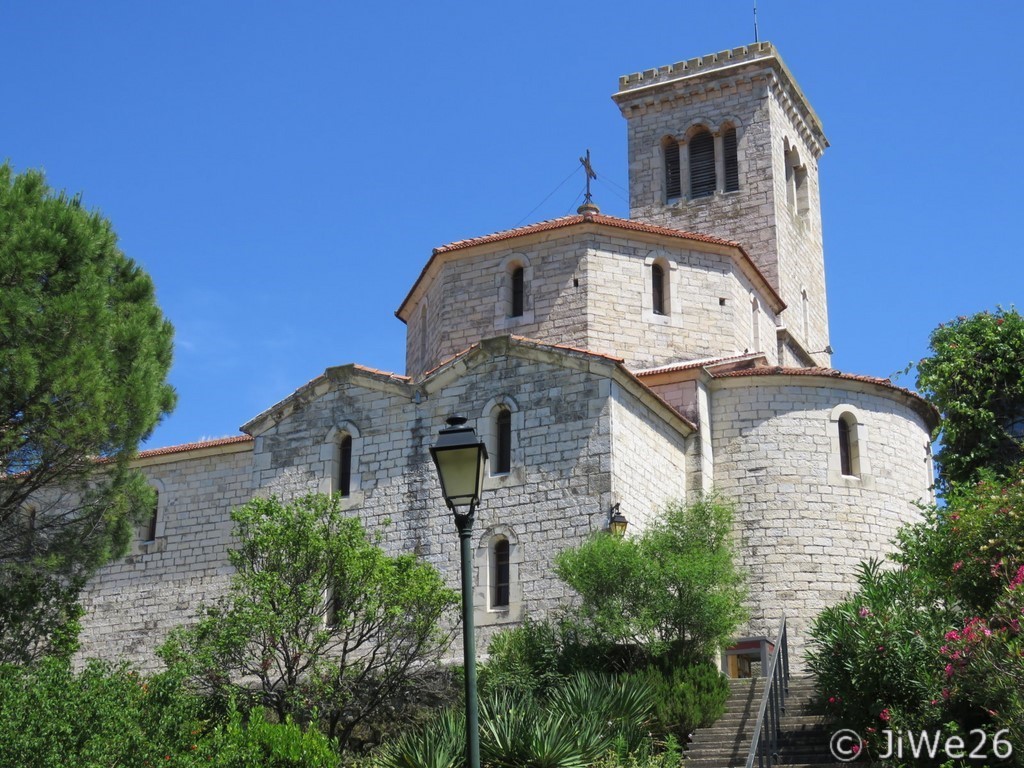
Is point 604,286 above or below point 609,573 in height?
above

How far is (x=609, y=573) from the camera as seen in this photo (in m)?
20.7

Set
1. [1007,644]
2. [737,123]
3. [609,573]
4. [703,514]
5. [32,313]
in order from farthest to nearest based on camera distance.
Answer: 1. [737,123]
2. [703,514]
3. [609,573]
4. [32,313]
5. [1007,644]

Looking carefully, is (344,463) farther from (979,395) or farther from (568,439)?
(979,395)

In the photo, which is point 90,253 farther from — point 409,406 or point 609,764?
point 609,764

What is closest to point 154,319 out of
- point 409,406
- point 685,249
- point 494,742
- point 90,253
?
point 90,253

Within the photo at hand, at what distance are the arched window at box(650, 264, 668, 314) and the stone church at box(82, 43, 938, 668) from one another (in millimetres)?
45

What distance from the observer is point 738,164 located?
120ft

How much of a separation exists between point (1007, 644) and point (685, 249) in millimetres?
15756

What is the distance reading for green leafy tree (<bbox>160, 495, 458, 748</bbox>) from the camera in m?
19.8

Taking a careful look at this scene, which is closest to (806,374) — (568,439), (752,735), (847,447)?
(847,447)

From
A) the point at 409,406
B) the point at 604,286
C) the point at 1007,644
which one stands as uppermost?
the point at 604,286

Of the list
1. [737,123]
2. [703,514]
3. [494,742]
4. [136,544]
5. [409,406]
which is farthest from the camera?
[737,123]

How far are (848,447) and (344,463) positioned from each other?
9596mm

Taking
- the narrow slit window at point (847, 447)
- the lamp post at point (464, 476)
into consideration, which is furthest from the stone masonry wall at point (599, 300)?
the lamp post at point (464, 476)
